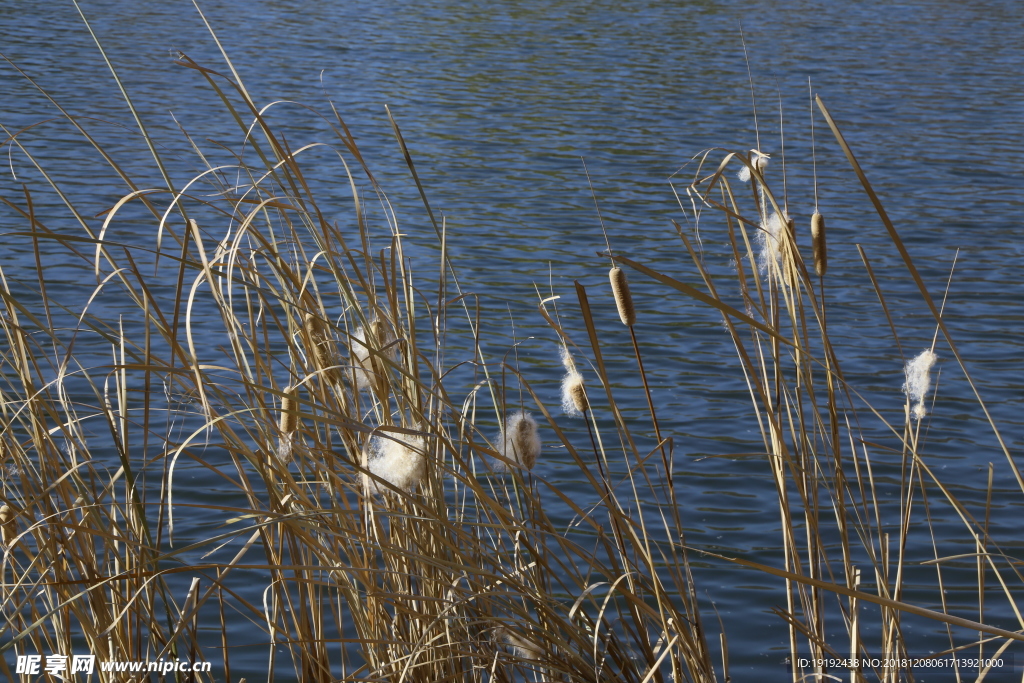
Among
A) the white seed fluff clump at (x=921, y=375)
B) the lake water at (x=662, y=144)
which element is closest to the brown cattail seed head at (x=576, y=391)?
the white seed fluff clump at (x=921, y=375)

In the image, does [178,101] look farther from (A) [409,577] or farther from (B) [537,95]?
(A) [409,577]

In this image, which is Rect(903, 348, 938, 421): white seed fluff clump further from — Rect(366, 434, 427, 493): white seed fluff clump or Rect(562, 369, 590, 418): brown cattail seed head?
Rect(366, 434, 427, 493): white seed fluff clump

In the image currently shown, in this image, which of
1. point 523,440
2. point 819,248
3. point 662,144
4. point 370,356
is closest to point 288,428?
point 370,356

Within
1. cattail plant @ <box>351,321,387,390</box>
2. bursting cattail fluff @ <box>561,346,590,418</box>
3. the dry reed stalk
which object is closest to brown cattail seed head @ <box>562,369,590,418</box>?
bursting cattail fluff @ <box>561,346,590,418</box>

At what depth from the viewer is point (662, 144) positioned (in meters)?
8.77

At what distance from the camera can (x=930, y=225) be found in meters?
6.92

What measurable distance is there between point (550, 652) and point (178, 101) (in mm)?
8786

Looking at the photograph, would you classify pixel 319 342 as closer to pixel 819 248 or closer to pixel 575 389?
pixel 575 389

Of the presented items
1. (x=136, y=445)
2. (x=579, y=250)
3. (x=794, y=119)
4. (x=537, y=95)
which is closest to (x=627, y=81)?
(x=537, y=95)

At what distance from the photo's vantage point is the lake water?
13.9ft

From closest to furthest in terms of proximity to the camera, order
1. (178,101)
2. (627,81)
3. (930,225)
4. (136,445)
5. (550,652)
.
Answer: (550,652)
(136,445)
(930,225)
(178,101)
(627,81)

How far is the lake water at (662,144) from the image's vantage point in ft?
13.9

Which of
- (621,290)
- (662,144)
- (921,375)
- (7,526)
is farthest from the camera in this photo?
(662,144)

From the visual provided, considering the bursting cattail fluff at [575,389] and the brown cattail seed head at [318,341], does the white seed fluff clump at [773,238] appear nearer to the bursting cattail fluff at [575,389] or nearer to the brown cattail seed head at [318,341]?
the bursting cattail fluff at [575,389]
